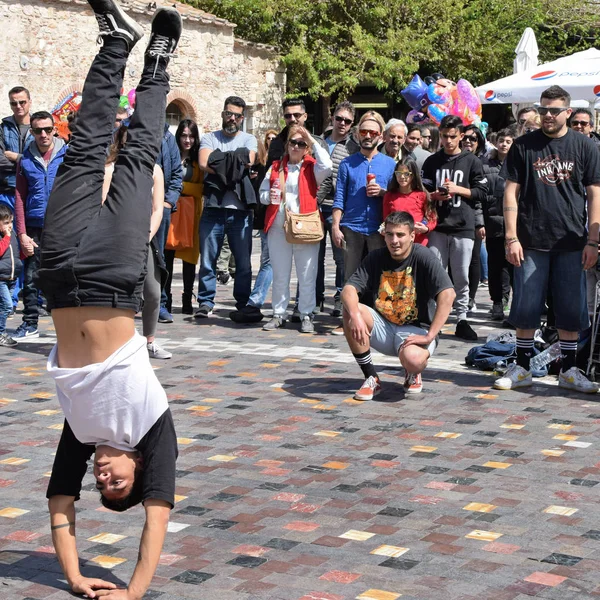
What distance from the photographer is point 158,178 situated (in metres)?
8.45

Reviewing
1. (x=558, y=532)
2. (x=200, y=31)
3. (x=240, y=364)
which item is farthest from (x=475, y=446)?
(x=200, y=31)

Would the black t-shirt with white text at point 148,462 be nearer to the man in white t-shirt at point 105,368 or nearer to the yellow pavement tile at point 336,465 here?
the man in white t-shirt at point 105,368

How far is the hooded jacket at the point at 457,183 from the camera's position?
10.3 m

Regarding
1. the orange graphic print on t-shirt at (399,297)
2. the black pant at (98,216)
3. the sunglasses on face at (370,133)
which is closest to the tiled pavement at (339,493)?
the orange graphic print on t-shirt at (399,297)

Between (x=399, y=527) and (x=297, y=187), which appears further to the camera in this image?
(x=297, y=187)

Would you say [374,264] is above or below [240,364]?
above

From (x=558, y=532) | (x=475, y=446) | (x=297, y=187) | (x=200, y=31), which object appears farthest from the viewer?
(x=200, y=31)

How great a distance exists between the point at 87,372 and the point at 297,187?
6.56 metres

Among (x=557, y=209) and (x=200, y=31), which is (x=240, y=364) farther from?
(x=200, y=31)

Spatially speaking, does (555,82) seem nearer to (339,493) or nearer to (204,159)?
(204,159)

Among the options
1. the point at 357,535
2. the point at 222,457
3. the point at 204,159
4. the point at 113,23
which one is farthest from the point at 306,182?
the point at 357,535

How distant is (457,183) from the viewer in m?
10.3

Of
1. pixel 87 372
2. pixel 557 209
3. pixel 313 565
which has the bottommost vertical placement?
pixel 313 565

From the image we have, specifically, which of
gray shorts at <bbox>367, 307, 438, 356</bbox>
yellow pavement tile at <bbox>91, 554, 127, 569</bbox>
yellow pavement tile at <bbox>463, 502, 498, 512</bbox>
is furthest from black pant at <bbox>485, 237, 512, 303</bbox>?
yellow pavement tile at <bbox>91, 554, 127, 569</bbox>
